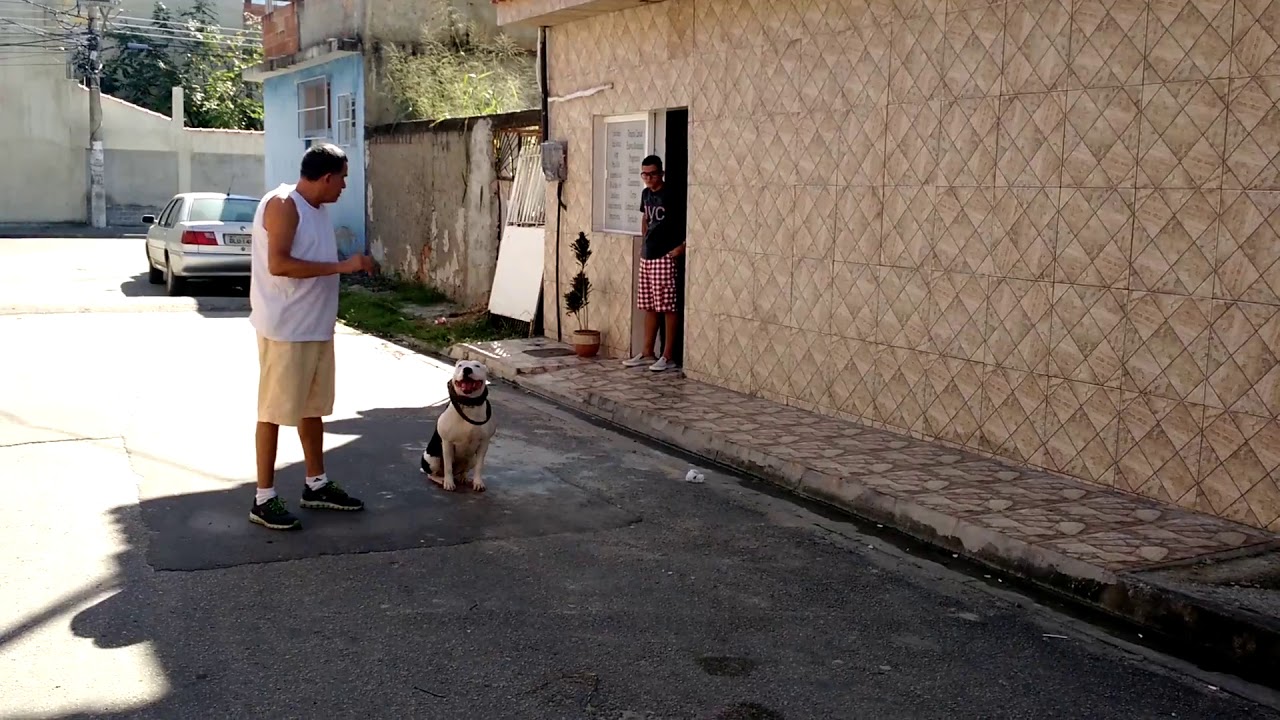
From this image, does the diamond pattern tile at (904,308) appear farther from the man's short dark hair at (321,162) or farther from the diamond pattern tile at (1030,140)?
the man's short dark hair at (321,162)

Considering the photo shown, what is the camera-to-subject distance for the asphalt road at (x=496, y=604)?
4.36 meters

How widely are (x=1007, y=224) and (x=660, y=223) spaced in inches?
158

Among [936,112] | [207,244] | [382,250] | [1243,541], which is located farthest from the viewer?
[382,250]

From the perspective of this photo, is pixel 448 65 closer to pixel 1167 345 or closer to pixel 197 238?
pixel 197 238

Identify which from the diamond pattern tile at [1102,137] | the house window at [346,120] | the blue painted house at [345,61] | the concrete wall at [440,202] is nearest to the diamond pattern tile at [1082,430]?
the diamond pattern tile at [1102,137]

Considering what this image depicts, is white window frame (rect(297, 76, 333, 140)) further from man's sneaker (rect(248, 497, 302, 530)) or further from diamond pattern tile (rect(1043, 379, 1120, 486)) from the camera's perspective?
diamond pattern tile (rect(1043, 379, 1120, 486))

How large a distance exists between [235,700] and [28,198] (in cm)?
3505

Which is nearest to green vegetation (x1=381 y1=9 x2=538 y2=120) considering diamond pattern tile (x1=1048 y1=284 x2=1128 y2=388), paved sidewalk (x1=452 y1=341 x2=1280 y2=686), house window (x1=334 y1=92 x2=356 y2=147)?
house window (x1=334 y1=92 x2=356 y2=147)

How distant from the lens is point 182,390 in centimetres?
1013

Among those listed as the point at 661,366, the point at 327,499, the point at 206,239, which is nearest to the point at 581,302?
the point at 661,366

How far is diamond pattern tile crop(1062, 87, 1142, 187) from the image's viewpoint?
6812mm

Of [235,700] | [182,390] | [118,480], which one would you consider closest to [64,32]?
[182,390]

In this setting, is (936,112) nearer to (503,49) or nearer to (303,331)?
(303,331)

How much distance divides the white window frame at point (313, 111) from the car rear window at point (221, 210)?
4666mm
